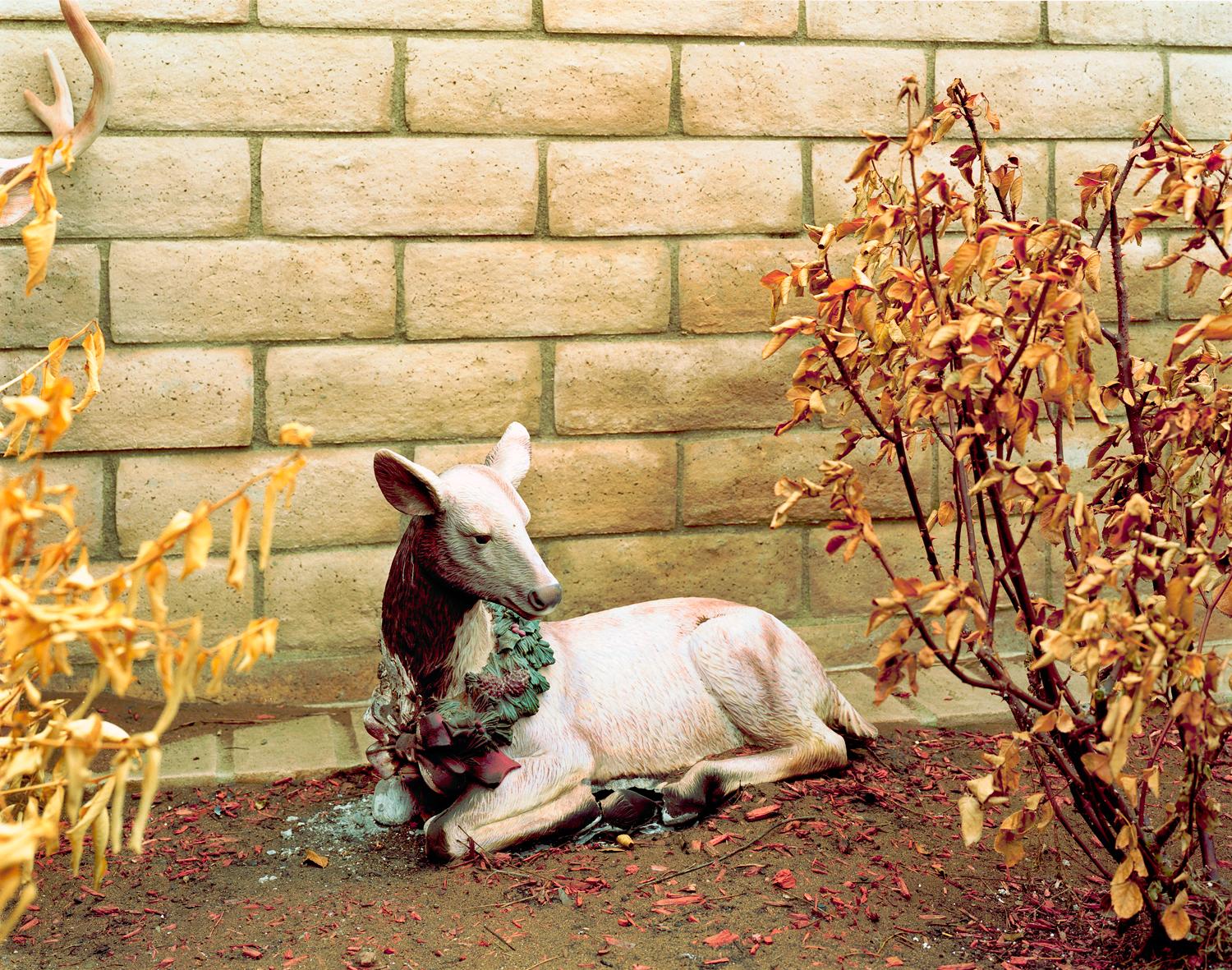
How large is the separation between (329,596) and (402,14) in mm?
2043

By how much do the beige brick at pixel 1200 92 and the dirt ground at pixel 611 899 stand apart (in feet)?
10.0

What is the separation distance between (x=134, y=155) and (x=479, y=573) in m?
2.15

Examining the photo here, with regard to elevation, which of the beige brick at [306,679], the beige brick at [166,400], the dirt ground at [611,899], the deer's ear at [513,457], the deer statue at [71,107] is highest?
the deer statue at [71,107]

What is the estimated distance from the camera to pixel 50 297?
4.26m

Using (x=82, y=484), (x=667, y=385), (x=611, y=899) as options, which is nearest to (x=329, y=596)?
(x=82, y=484)

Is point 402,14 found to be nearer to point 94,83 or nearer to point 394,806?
point 94,83

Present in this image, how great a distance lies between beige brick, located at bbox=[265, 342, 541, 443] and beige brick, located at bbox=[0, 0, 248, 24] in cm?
113

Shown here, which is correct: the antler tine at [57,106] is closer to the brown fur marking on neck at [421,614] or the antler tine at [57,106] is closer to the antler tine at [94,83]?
the antler tine at [94,83]

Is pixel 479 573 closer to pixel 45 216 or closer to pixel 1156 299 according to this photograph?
pixel 45 216

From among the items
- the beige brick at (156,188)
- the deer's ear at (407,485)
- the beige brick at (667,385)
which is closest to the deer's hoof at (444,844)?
the deer's ear at (407,485)

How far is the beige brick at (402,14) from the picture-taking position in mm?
4324

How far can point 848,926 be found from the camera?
9.54ft

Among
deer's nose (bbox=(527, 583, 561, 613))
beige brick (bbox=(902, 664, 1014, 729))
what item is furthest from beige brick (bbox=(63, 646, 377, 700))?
beige brick (bbox=(902, 664, 1014, 729))

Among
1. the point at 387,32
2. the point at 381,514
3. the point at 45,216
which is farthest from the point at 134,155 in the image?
the point at 45,216
